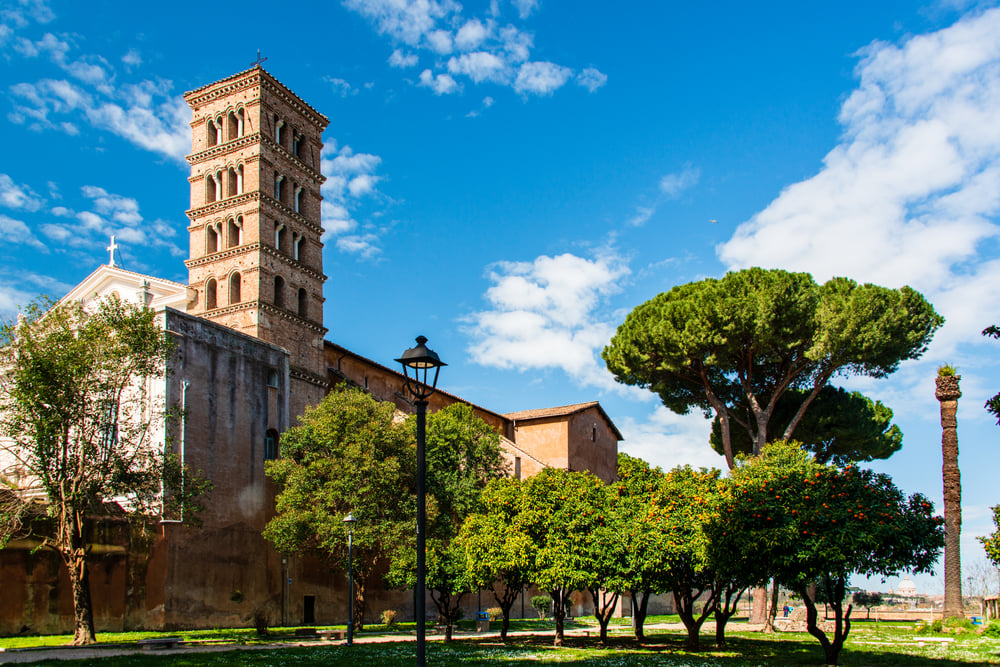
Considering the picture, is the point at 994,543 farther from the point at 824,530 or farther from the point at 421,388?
the point at 421,388

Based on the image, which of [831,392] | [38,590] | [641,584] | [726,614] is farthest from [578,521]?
[831,392]

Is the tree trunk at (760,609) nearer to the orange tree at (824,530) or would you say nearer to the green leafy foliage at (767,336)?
the green leafy foliage at (767,336)

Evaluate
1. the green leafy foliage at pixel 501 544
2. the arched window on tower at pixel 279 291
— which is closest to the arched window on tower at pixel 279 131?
the arched window on tower at pixel 279 291

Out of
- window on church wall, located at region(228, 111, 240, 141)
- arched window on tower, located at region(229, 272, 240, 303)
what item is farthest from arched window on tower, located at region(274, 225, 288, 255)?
window on church wall, located at region(228, 111, 240, 141)

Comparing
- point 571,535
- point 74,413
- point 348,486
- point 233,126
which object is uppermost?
point 233,126

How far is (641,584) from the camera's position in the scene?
24844mm

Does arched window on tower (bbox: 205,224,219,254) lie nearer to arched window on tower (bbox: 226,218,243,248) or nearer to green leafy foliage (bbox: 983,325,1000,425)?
arched window on tower (bbox: 226,218,243,248)

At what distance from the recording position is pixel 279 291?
41.6 m

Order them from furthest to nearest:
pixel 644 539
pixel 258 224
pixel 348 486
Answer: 1. pixel 258 224
2. pixel 348 486
3. pixel 644 539

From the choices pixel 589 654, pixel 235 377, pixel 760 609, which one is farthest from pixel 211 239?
pixel 760 609

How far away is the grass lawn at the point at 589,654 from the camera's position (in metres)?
18.5

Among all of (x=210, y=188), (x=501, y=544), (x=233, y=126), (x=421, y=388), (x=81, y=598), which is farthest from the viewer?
(x=210, y=188)

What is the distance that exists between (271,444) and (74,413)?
13.1 metres

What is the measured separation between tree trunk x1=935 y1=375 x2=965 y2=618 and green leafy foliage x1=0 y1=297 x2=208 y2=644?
34.4 metres
